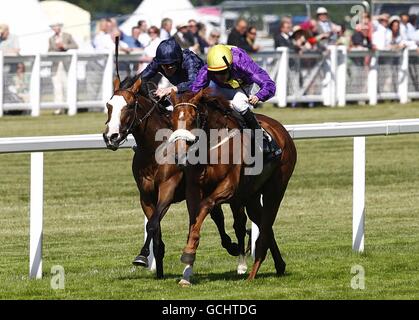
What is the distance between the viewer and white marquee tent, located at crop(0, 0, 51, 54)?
2527 centimetres

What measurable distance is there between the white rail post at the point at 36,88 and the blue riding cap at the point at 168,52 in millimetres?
12543

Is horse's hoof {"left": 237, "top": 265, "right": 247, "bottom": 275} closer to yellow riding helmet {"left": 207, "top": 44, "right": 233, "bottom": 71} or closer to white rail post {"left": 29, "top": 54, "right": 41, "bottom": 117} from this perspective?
yellow riding helmet {"left": 207, "top": 44, "right": 233, "bottom": 71}

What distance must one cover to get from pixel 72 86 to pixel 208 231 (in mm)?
10350

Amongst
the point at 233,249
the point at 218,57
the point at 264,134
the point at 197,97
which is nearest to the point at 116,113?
A: the point at 197,97

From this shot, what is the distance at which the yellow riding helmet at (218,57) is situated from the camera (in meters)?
8.98

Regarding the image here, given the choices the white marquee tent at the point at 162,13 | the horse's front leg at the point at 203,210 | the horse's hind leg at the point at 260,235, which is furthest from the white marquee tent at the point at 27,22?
the horse's front leg at the point at 203,210

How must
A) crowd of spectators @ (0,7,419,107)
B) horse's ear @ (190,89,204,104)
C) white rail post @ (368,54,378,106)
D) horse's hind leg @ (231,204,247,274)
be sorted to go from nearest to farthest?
horse's ear @ (190,89,204,104) < horse's hind leg @ (231,204,247,274) < crowd of spectators @ (0,7,419,107) < white rail post @ (368,54,378,106)

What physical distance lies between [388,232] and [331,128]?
1.83 meters

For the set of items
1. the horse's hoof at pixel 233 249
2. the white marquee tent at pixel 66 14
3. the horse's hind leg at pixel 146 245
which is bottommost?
the white marquee tent at pixel 66 14

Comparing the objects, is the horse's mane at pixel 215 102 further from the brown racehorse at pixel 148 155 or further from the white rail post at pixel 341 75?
the white rail post at pixel 341 75

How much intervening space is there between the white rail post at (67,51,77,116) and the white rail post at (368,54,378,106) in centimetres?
542

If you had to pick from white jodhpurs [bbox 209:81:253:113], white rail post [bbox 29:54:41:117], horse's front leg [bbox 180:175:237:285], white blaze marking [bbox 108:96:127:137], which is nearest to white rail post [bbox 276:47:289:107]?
white rail post [bbox 29:54:41:117]

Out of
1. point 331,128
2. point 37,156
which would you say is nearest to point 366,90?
point 331,128

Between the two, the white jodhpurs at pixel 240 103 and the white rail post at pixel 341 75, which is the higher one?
the white jodhpurs at pixel 240 103
